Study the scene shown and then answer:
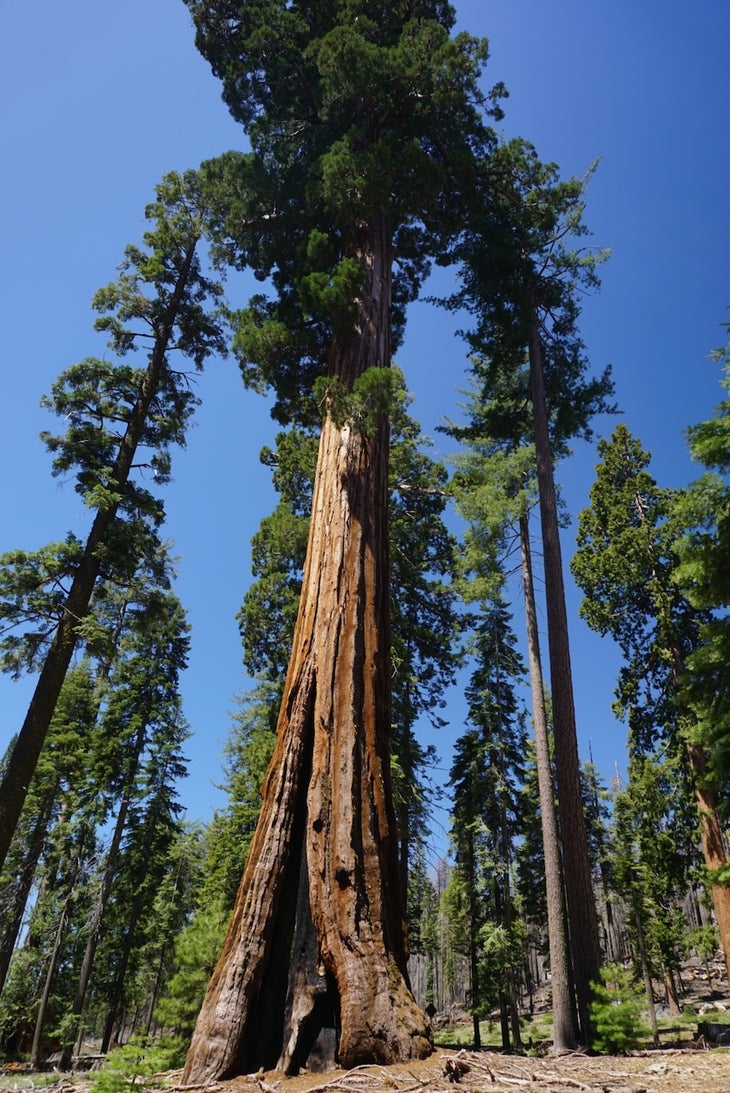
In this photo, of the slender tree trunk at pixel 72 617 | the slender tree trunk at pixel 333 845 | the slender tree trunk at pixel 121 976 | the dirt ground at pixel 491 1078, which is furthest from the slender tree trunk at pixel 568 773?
the slender tree trunk at pixel 121 976

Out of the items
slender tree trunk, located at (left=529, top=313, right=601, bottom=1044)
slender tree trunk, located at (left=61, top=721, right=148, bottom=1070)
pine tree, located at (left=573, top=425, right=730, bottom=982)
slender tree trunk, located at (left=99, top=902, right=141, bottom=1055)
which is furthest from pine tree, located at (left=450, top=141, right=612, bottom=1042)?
slender tree trunk, located at (left=99, top=902, right=141, bottom=1055)

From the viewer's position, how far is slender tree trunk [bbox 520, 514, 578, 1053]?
1021 centimetres

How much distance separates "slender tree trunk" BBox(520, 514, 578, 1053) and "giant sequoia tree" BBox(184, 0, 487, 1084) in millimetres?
8240

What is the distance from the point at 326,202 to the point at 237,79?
4016 millimetres

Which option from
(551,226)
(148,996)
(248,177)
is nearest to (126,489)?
(248,177)

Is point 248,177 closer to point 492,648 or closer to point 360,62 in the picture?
point 360,62

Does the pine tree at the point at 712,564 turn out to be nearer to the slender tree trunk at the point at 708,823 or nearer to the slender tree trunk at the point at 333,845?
the slender tree trunk at the point at 333,845

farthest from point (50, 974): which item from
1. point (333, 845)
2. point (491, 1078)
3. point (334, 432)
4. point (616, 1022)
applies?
point (491, 1078)

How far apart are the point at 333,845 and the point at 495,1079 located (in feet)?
5.00

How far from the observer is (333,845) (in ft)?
13.0

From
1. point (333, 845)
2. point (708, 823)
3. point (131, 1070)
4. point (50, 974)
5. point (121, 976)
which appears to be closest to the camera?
point (131, 1070)

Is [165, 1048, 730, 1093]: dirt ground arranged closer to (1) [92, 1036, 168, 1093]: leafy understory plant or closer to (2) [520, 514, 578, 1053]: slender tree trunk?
(1) [92, 1036, 168, 1093]: leafy understory plant

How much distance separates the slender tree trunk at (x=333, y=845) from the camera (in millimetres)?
3484

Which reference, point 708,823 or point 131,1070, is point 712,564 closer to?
point 131,1070
